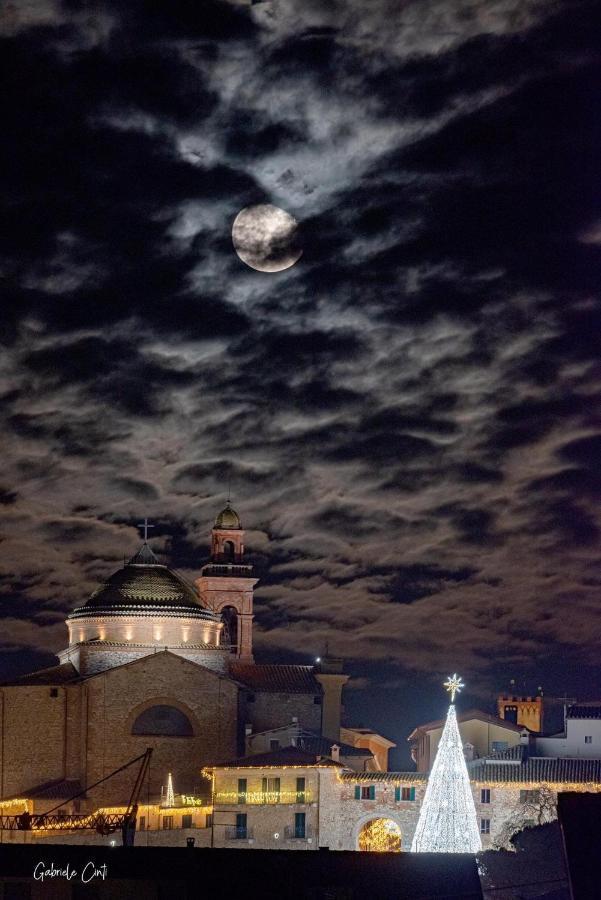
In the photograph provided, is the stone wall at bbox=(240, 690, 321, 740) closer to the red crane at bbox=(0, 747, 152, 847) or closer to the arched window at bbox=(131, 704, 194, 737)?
the arched window at bbox=(131, 704, 194, 737)

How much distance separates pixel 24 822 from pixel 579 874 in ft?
117

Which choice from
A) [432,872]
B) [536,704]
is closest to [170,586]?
[536,704]

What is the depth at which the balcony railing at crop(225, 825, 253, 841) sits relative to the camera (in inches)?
2051

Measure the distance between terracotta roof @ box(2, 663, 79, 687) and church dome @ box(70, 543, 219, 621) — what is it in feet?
9.45

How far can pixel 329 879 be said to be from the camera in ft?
77.9

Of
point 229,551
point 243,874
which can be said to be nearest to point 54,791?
point 229,551

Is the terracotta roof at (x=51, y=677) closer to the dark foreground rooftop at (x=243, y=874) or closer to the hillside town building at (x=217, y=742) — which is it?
the hillside town building at (x=217, y=742)

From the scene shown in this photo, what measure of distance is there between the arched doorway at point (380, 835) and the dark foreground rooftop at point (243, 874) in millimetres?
27379

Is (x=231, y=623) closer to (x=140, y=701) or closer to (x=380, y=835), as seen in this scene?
(x=140, y=701)

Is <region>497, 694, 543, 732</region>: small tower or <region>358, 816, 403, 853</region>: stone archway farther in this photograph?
<region>497, 694, 543, 732</region>: small tower

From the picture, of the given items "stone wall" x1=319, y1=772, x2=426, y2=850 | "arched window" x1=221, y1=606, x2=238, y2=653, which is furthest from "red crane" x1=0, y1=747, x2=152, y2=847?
"arched window" x1=221, y1=606, x2=238, y2=653

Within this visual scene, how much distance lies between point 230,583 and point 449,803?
28.3 metres

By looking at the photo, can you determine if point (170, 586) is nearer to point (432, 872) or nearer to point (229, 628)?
point (229, 628)

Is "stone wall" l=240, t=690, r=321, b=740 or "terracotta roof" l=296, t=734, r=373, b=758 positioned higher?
"stone wall" l=240, t=690, r=321, b=740
